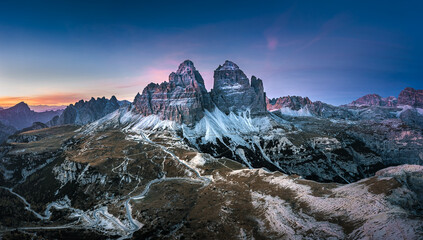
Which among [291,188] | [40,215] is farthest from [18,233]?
[291,188]

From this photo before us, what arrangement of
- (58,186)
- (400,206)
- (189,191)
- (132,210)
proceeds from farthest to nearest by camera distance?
(58,186), (189,191), (132,210), (400,206)

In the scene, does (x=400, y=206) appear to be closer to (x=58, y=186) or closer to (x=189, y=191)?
(x=189, y=191)

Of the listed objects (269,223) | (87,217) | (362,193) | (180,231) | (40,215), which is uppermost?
(362,193)

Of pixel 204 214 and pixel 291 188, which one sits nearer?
pixel 204 214

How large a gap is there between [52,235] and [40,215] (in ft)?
211

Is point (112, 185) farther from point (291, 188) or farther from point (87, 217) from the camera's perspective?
point (291, 188)

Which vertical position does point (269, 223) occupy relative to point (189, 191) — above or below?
above

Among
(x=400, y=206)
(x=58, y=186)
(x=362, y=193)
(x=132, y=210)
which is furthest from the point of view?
(x=58, y=186)

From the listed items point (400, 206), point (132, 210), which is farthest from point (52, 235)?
point (400, 206)

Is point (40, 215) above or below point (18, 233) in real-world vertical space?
below

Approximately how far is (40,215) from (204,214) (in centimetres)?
12645

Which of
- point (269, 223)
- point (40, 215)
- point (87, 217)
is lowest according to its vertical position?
point (40, 215)

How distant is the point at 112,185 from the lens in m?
158

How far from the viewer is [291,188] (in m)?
97.1
